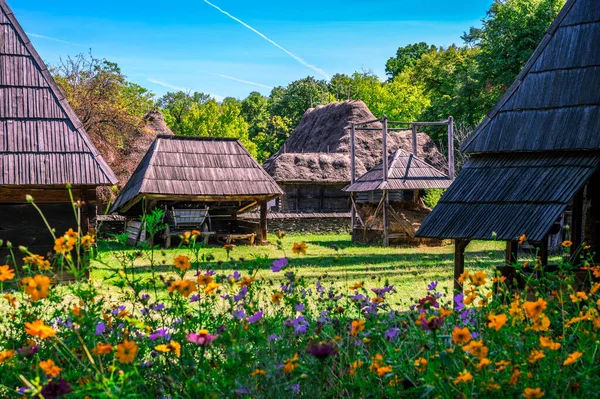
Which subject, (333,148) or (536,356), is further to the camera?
(333,148)

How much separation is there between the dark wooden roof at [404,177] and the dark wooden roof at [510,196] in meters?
11.1

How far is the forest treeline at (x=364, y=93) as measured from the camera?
23.3 meters

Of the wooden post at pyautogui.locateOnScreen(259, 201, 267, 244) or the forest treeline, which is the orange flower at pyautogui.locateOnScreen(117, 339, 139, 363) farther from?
the forest treeline

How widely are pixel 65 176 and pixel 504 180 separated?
6702 millimetres

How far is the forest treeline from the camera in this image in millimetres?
23312

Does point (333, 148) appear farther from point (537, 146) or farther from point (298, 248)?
point (298, 248)

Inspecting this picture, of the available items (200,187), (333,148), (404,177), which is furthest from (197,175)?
(333,148)

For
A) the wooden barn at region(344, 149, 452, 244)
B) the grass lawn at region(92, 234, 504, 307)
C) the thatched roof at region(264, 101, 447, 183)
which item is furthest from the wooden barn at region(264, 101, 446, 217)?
the grass lawn at region(92, 234, 504, 307)

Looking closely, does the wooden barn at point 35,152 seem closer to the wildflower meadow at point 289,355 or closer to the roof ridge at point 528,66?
the roof ridge at point 528,66

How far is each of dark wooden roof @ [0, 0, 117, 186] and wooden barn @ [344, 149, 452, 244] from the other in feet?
33.7

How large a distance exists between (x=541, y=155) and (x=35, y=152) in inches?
299

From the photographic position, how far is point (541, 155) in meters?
7.95

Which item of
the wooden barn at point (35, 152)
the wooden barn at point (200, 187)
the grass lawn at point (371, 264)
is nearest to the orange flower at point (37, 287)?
the grass lawn at point (371, 264)

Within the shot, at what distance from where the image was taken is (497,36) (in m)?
27.2
